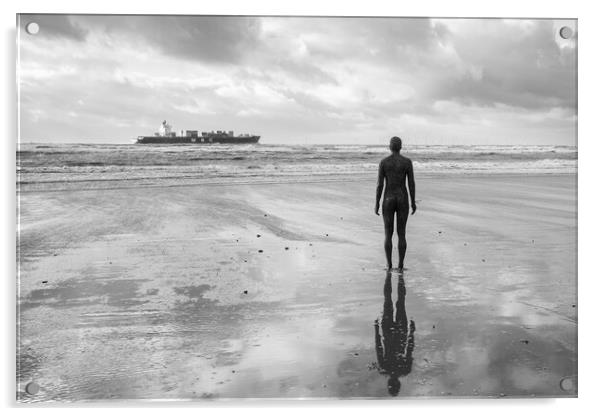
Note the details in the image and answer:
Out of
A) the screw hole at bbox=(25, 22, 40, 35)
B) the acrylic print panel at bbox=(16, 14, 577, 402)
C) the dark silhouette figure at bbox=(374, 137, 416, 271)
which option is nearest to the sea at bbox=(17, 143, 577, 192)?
the acrylic print panel at bbox=(16, 14, 577, 402)

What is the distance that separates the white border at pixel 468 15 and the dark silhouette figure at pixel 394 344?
1402mm

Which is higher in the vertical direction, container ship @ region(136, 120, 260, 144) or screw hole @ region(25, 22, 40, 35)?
screw hole @ region(25, 22, 40, 35)

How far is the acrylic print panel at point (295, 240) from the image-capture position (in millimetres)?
4219

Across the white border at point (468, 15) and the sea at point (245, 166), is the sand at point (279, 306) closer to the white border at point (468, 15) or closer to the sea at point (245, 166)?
the white border at point (468, 15)

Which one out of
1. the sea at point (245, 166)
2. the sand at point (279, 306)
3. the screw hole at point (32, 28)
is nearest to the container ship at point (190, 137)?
the sand at point (279, 306)

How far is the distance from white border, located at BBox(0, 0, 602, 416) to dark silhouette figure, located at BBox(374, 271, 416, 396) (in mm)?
1402

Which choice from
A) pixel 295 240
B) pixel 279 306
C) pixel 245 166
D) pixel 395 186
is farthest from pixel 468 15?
pixel 245 166

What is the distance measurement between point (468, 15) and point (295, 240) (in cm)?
354

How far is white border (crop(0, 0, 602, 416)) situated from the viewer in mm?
5113

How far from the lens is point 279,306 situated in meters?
5.18

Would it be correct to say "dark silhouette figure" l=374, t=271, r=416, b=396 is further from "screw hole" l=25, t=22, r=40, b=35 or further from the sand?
"screw hole" l=25, t=22, r=40, b=35

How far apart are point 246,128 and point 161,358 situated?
4161 mm
